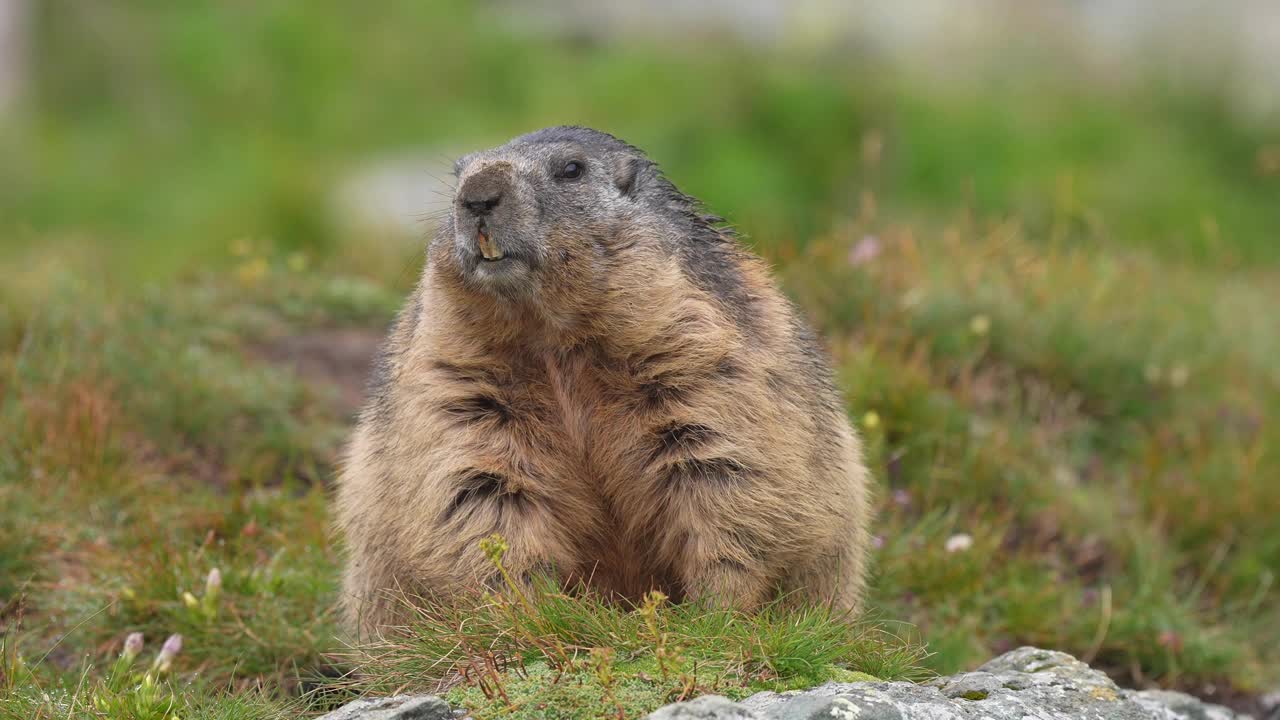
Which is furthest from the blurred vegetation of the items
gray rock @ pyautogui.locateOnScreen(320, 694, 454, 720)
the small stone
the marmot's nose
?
the marmot's nose

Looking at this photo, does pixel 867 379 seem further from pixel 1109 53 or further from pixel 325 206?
pixel 1109 53

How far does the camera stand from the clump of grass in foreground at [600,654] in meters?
3.39

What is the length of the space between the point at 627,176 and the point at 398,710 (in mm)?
1837

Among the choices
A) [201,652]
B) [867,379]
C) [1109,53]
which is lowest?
[201,652]

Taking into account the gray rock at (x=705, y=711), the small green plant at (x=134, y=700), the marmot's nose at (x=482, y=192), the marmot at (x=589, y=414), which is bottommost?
the small green plant at (x=134, y=700)

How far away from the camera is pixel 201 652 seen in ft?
15.7

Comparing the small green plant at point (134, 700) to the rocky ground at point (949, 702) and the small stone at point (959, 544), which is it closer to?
the rocky ground at point (949, 702)

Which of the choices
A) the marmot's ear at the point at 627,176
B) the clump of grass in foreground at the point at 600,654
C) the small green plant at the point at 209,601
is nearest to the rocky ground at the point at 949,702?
the clump of grass in foreground at the point at 600,654

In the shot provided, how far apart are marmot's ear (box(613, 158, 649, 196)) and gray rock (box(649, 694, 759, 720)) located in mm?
1755

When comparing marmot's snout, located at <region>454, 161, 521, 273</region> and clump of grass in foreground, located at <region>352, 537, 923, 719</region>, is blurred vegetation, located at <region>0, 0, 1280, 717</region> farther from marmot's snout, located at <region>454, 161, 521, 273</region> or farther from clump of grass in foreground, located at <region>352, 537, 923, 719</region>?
marmot's snout, located at <region>454, 161, 521, 273</region>

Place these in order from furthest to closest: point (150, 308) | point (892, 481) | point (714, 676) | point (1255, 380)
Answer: point (1255, 380) < point (150, 308) < point (892, 481) < point (714, 676)

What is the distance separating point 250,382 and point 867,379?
2.84m

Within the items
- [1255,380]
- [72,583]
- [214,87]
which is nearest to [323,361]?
[72,583]

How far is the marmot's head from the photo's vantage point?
155 inches
